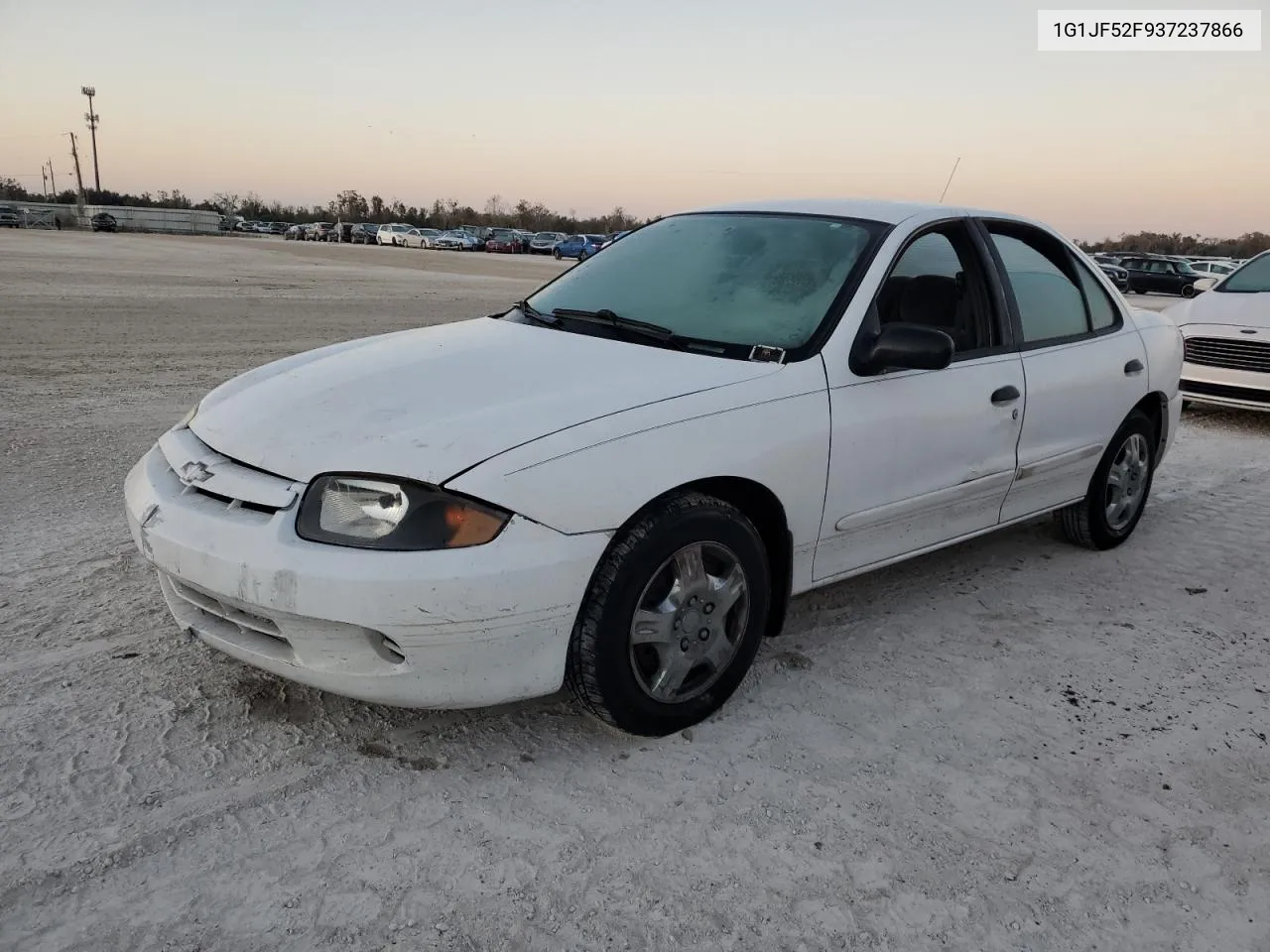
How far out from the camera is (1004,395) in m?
3.76

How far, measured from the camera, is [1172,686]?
3.42 m

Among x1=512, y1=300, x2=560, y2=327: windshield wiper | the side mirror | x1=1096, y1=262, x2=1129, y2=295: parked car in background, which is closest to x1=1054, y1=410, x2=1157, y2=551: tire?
the side mirror

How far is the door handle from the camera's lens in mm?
3723

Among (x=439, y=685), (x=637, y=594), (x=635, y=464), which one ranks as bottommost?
(x=439, y=685)

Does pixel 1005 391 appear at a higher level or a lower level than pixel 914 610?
higher

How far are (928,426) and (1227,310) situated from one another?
6.15 metres

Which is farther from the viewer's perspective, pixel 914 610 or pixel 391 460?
pixel 914 610

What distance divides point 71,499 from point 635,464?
3.38 metres

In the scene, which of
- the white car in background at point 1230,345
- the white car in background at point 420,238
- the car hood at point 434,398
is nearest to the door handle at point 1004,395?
the car hood at point 434,398

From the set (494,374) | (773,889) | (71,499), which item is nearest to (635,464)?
(494,374)

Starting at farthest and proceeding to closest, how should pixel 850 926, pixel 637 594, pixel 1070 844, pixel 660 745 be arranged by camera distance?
pixel 660 745 < pixel 637 594 < pixel 1070 844 < pixel 850 926

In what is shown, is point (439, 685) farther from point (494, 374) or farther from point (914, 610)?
point (914, 610)

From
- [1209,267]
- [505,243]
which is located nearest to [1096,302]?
[1209,267]

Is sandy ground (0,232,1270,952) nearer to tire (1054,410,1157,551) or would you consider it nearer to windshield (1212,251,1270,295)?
tire (1054,410,1157,551)
